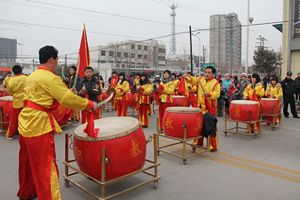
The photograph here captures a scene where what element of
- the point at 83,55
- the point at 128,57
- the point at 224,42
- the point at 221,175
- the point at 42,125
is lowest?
→ the point at 221,175

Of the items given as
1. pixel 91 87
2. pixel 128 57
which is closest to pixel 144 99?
pixel 91 87

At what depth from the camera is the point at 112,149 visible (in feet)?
10.1

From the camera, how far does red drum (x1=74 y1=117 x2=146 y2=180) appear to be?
3068mm

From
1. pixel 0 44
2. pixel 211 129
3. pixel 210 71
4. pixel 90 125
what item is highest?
pixel 0 44

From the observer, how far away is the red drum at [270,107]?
7.65m

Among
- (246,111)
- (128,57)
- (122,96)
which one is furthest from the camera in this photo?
(128,57)

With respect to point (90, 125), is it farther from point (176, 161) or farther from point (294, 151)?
point (294, 151)

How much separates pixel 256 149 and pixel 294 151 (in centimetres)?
68

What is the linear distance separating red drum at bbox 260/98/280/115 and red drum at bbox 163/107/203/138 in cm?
340

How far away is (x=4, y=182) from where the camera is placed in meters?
3.81

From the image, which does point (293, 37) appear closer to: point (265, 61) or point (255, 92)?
point (255, 92)

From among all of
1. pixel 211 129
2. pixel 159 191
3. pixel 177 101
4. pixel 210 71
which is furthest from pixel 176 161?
pixel 177 101

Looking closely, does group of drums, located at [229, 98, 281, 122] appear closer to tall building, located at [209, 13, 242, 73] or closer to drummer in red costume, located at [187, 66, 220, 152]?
drummer in red costume, located at [187, 66, 220, 152]

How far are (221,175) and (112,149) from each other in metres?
1.83
